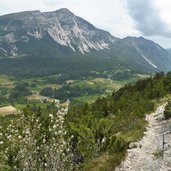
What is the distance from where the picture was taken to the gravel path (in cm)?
3672

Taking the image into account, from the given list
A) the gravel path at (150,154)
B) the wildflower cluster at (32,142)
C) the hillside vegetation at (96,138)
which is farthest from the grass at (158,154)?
the wildflower cluster at (32,142)

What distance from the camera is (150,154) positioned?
41656 mm

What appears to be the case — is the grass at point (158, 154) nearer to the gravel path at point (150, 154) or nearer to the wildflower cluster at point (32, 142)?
the gravel path at point (150, 154)

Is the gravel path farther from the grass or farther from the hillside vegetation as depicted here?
the hillside vegetation

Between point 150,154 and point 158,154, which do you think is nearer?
point 158,154

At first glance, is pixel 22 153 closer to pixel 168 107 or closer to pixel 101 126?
pixel 101 126

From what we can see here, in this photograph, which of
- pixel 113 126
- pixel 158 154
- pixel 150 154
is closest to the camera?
pixel 158 154

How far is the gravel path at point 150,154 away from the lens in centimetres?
3672

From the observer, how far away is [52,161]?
20.6 m

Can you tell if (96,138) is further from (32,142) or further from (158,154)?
(32,142)

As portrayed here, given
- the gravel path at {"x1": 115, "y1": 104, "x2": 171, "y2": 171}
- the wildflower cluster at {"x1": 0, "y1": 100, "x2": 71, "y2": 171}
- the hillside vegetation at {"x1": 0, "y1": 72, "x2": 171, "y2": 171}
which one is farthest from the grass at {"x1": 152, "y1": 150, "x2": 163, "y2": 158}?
the wildflower cluster at {"x1": 0, "y1": 100, "x2": 71, "y2": 171}

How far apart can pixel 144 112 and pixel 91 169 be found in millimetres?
37896

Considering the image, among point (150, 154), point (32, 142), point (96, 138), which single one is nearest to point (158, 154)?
point (150, 154)

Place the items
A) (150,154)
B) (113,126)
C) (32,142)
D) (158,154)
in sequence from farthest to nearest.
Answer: (113,126), (150,154), (158,154), (32,142)
